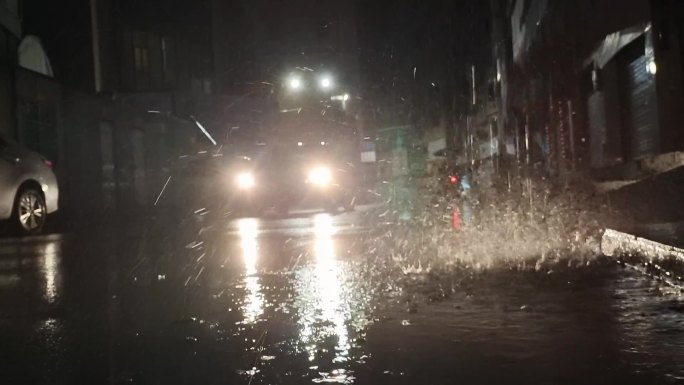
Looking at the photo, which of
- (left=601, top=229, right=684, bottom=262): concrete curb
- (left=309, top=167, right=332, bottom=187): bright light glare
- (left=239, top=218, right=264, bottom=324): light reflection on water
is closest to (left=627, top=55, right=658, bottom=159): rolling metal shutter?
(left=601, top=229, right=684, bottom=262): concrete curb

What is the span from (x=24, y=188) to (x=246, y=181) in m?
7.22

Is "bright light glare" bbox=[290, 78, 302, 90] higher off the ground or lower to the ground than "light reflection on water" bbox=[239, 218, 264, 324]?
higher

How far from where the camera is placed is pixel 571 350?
15.8ft

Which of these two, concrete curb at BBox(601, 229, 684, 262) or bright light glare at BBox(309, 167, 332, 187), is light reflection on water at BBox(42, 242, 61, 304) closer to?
concrete curb at BBox(601, 229, 684, 262)

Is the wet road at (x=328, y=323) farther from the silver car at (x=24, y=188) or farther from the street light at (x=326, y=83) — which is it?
the street light at (x=326, y=83)

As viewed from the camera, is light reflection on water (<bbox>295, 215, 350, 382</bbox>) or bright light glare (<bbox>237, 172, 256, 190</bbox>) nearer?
light reflection on water (<bbox>295, 215, 350, 382</bbox>)

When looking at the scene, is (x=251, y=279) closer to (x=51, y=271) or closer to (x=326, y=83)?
(x=51, y=271)

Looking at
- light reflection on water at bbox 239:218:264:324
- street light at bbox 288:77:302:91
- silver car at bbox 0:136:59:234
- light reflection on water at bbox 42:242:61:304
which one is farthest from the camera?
street light at bbox 288:77:302:91

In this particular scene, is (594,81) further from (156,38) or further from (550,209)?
(156,38)

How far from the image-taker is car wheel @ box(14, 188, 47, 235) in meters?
12.9

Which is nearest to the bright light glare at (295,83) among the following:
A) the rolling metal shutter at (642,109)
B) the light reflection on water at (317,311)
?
the rolling metal shutter at (642,109)

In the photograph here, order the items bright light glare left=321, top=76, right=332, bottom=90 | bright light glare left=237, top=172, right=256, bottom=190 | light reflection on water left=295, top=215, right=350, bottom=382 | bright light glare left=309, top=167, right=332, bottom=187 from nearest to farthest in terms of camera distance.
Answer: light reflection on water left=295, top=215, right=350, bottom=382
bright light glare left=237, top=172, right=256, bottom=190
bright light glare left=309, top=167, right=332, bottom=187
bright light glare left=321, top=76, right=332, bottom=90

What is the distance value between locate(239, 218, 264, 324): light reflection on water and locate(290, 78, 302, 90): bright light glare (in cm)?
3784

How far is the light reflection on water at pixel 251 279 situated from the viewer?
629cm
